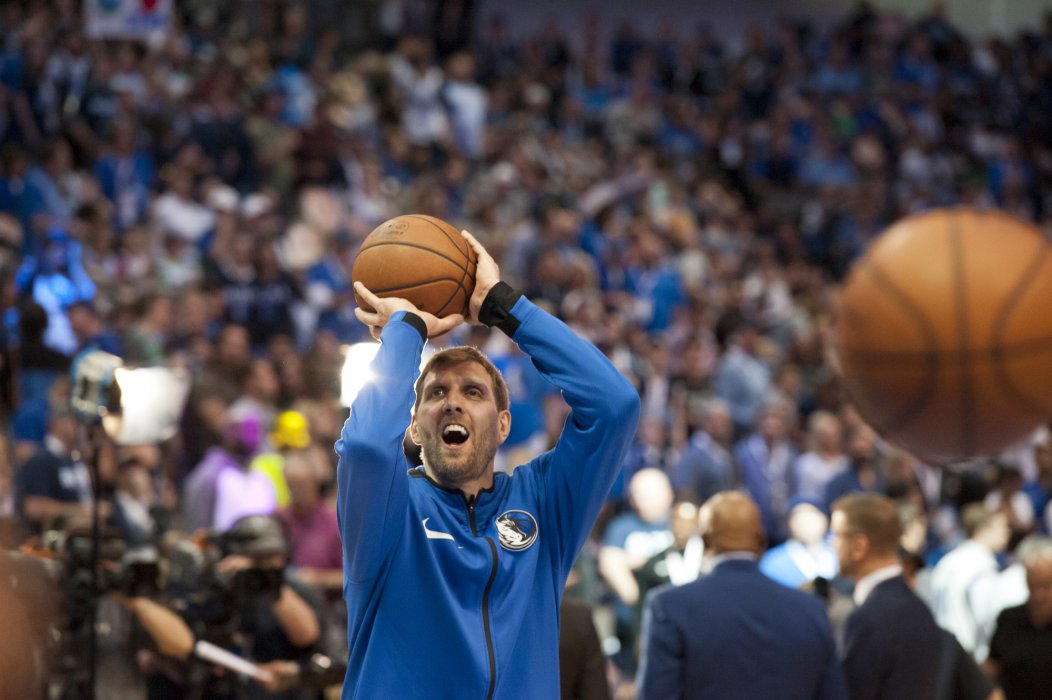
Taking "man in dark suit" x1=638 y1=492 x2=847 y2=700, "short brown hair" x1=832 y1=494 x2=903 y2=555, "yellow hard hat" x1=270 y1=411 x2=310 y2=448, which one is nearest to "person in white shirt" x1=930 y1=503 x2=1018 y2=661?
"short brown hair" x1=832 y1=494 x2=903 y2=555

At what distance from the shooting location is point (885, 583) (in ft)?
18.4

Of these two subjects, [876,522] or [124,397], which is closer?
[876,522]

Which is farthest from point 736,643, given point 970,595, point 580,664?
point 970,595

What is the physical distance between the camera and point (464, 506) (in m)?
3.67

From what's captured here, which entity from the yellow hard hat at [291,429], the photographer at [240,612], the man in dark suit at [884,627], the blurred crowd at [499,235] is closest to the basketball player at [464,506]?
the man in dark suit at [884,627]

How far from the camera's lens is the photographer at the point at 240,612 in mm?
5910

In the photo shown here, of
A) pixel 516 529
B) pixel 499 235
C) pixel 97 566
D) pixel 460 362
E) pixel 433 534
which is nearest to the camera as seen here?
pixel 433 534

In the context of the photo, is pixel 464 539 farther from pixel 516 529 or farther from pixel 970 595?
pixel 970 595

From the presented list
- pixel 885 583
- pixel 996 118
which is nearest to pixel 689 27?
pixel 996 118

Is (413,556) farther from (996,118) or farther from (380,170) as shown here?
(996,118)

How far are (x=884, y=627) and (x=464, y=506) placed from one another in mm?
2440

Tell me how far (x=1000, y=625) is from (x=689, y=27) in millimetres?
16151

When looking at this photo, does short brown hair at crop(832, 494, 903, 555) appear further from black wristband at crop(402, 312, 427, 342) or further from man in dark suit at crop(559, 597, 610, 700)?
black wristband at crop(402, 312, 427, 342)

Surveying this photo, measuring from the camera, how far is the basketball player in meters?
3.40
